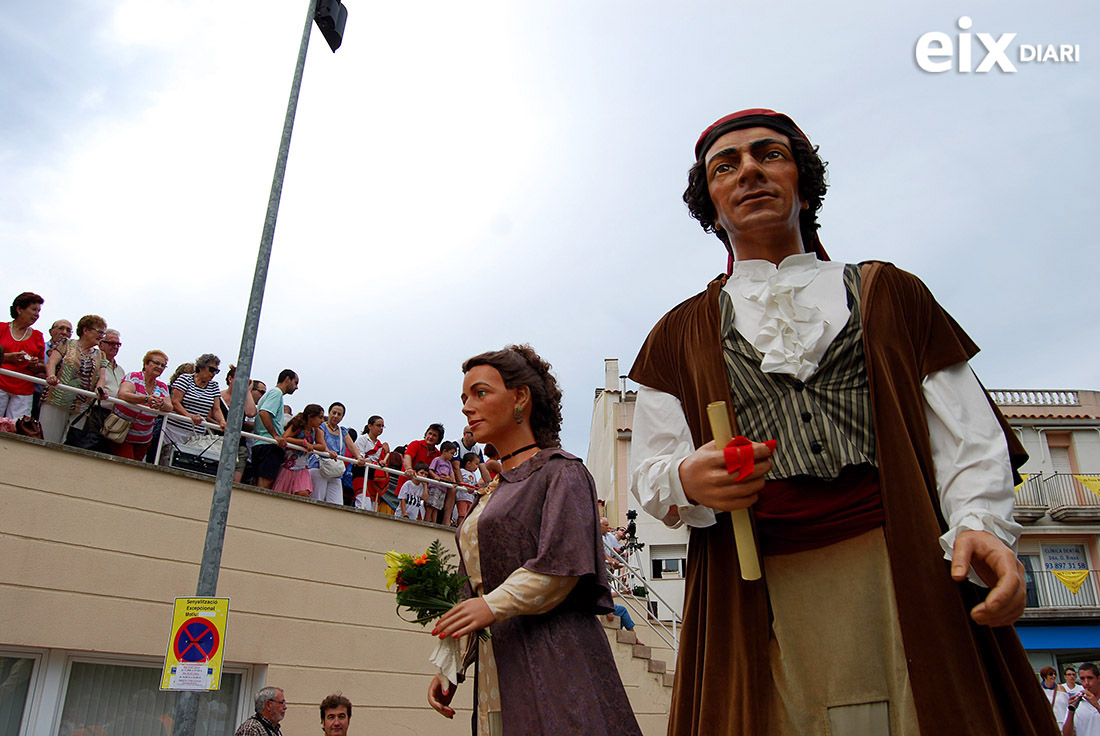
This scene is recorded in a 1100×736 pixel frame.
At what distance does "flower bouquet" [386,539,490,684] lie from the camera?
2.92 m

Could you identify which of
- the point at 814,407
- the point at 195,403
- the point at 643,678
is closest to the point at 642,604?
the point at 643,678

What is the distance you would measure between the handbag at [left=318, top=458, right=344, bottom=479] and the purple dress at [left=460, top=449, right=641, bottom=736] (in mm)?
6501

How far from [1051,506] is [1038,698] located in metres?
25.6

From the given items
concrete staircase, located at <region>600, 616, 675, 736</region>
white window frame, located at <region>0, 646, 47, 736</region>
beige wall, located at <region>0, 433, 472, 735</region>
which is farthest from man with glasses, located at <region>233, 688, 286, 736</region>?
concrete staircase, located at <region>600, 616, 675, 736</region>

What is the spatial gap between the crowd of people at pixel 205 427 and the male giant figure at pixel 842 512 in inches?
230

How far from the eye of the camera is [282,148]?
7.45m

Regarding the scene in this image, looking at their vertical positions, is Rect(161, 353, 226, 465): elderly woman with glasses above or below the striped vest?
above

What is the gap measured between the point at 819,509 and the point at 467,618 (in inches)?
50.3

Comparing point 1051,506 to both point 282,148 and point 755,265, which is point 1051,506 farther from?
point 755,265

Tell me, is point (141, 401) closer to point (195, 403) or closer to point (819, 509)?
point (195, 403)

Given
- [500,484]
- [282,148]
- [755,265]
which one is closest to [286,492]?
[282,148]

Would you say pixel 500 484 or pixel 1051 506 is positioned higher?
pixel 1051 506

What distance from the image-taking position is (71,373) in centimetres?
741

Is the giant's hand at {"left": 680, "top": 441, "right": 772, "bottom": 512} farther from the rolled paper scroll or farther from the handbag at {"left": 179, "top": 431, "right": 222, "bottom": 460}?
the handbag at {"left": 179, "top": 431, "right": 222, "bottom": 460}
